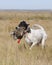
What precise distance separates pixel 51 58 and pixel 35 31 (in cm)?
207

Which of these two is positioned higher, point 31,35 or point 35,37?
point 31,35

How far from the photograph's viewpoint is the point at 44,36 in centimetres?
1127

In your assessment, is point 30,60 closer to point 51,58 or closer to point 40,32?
point 51,58

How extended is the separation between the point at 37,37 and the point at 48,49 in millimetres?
635

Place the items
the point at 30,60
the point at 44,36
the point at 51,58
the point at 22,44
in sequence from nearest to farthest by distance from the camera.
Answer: the point at 30,60, the point at 51,58, the point at 22,44, the point at 44,36

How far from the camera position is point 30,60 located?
7.30 meters

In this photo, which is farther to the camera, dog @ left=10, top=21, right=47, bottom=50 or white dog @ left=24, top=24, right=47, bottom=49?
white dog @ left=24, top=24, right=47, bottom=49

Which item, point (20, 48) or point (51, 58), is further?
point (20, 48)

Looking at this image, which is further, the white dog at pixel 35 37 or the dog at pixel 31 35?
the white dog at pixel 35 37

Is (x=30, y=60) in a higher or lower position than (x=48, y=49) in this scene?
higher

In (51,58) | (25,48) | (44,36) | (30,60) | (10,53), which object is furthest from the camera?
(44,36)

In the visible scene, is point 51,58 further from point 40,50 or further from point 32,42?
point 32,42

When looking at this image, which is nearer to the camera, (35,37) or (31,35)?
(31,35)

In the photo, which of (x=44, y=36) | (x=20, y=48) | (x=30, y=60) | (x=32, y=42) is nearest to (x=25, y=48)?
(x=20, y=48)
